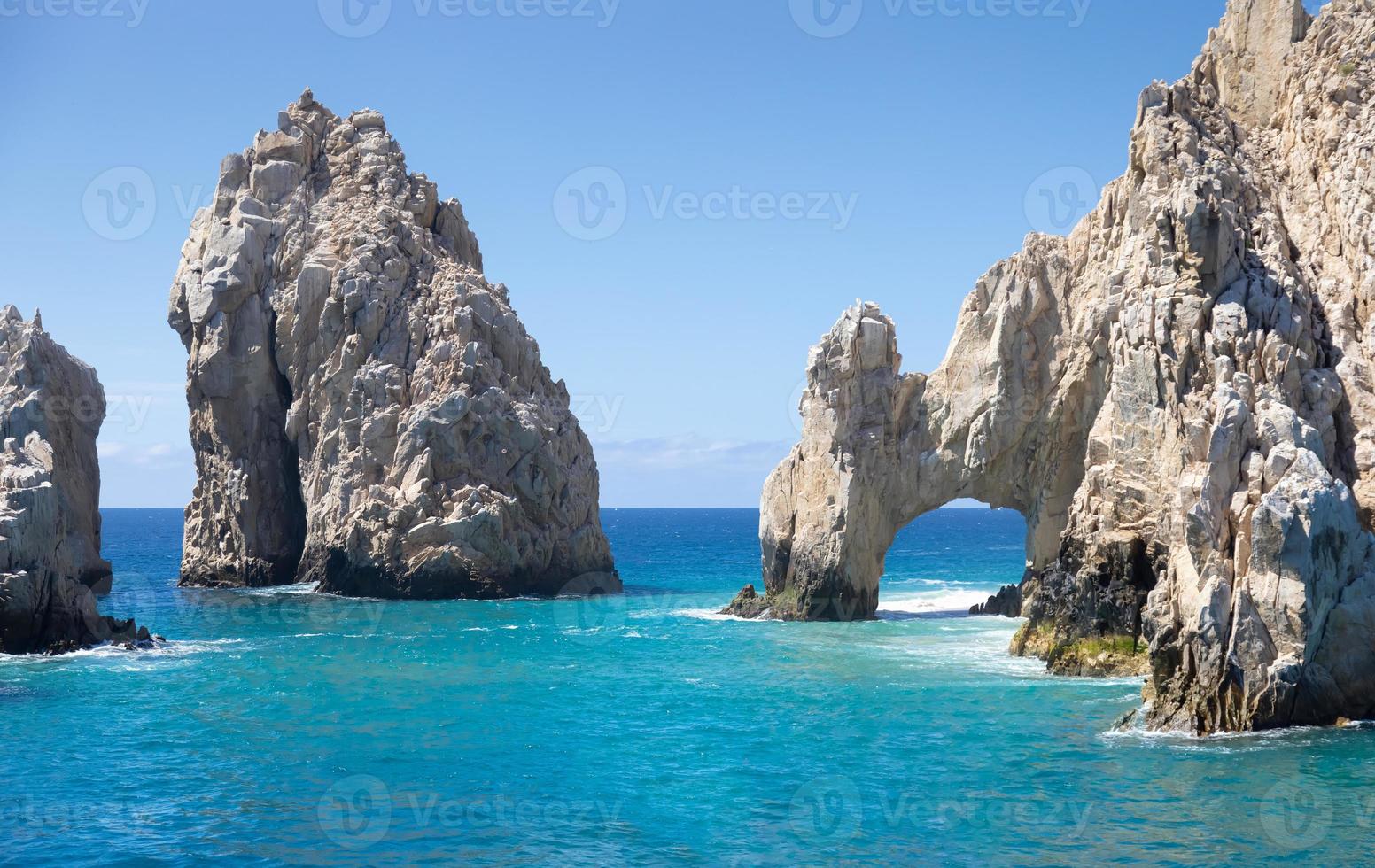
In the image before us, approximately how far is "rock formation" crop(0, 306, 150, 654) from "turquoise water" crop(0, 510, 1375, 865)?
5.57ft

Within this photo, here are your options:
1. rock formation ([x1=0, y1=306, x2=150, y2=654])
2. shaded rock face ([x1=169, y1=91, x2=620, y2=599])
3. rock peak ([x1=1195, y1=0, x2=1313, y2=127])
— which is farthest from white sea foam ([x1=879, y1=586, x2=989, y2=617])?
rock formation ([x1=0, y1=306, x2=150, y2=654])

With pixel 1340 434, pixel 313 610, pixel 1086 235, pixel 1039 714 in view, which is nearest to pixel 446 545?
pixel 313 610

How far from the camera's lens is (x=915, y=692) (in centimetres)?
3828

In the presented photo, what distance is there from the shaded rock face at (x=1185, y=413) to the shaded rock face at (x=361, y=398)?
18362 millimetres

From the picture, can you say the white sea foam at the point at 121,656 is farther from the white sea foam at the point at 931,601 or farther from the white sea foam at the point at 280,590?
the white sea foam at the point at 931,601

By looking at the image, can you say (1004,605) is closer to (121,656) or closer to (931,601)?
(931,601)

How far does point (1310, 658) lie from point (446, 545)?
48.8m

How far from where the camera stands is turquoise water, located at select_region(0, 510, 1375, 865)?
24.0 meters

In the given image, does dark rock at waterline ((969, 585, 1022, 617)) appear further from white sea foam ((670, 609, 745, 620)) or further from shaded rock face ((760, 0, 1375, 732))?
white sea foam ((670, 609, 745, 620))

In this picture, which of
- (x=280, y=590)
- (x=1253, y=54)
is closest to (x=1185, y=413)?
(x=1253, y=54)

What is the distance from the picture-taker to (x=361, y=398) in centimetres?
7300

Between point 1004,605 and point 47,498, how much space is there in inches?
1599

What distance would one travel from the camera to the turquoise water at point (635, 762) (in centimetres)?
2405

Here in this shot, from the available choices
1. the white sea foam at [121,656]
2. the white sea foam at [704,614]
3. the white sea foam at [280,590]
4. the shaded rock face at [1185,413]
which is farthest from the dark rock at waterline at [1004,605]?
the white sea foam at [280,590]
